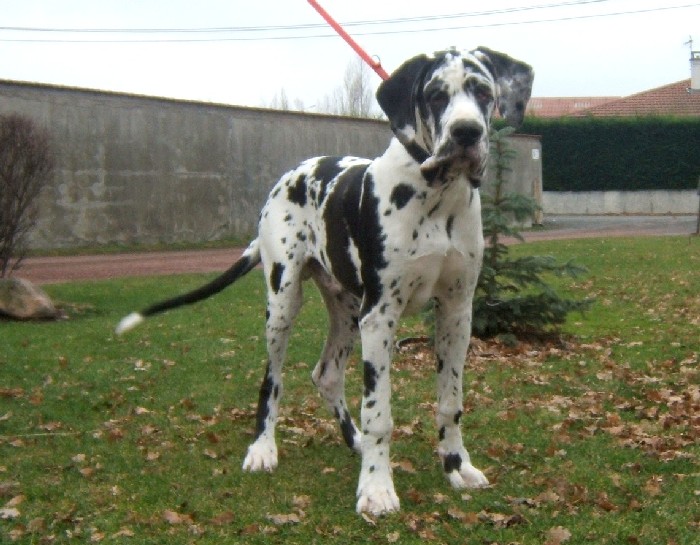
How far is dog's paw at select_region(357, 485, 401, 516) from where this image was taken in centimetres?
540

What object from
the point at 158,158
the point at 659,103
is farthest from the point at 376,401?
the point at 659,103

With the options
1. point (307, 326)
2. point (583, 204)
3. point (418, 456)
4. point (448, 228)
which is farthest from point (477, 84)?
point (583, 204)

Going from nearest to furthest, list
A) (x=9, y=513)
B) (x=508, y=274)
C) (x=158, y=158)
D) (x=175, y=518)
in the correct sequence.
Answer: (x=175, y=518) → (x=9, y=513) → (x=508, y=274) → (x=158, y=158)

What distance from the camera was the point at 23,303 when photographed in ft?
46.1

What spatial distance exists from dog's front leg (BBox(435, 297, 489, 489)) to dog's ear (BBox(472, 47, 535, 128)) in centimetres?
101

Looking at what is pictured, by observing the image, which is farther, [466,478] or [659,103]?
[659,103]

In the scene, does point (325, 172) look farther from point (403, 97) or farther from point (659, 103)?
point (659, 103)

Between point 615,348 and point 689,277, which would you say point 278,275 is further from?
point 689,277

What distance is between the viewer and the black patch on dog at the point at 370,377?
5578mm

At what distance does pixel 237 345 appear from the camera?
1176 centimetres

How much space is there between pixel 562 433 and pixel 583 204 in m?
40.9

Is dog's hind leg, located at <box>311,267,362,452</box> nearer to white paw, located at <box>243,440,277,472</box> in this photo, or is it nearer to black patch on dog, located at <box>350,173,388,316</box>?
white paw, located at <box>243,440,277,472</box>

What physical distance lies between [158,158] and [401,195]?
2259 cm

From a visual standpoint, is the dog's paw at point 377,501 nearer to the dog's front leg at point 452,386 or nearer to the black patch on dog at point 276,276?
the dog's front leg at point 452,386
